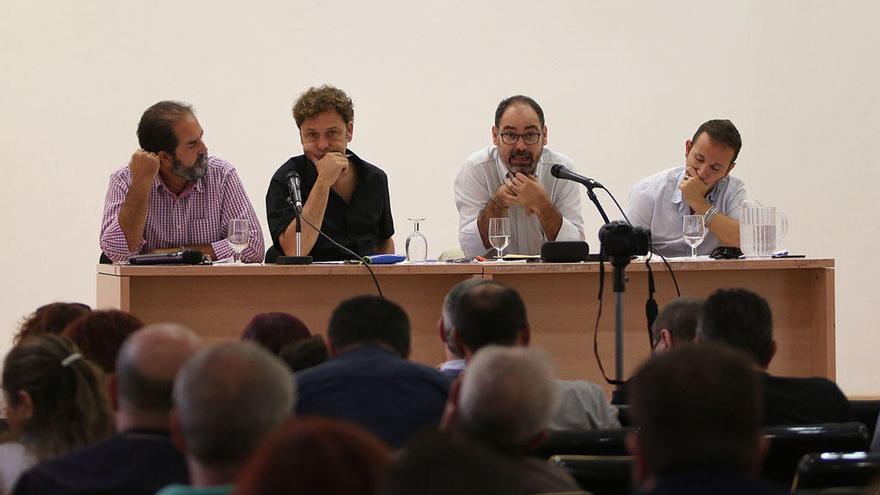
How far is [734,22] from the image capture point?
21.5ft

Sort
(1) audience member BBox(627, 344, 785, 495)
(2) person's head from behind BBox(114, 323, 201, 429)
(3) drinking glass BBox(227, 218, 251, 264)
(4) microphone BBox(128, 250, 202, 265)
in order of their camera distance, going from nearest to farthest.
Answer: (1) audience member BBox(627, 344, 785, 495), (2) person's head from behind BBox(114, 323, 201, 429), (4) microphone BBox(128, 250, 202, 265), (3) drinking glass BBox(227, 218, 251, 264)

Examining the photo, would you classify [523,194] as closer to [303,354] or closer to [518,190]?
[518,190]

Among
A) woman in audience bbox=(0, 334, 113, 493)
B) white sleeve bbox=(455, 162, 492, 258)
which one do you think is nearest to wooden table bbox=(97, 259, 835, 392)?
white sleeve bbox=(455, 162, 492, 258)

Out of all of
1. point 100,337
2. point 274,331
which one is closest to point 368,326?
point 274,331

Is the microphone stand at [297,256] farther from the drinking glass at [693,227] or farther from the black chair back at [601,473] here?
the black chair back at [601,473]

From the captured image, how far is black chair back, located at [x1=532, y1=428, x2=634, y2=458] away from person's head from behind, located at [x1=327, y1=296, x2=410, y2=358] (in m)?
0.51

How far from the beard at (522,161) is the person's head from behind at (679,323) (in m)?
1.86

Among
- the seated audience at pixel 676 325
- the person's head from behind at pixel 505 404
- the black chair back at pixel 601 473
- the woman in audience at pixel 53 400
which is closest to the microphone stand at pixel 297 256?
the seated audience at pixel 676 325

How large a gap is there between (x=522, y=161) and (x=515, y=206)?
222 mm

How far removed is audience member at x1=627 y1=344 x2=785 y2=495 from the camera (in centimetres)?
140

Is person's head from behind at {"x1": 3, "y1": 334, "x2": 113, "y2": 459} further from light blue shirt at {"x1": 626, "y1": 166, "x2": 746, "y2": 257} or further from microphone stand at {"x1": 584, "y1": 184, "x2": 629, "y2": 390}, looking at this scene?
light blue shirt at {"x1": 626, "y1": 166, "x2": 746, "y2": 257}

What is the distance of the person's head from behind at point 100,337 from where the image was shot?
250cm

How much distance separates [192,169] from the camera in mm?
4457

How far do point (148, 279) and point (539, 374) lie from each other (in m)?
2.56
